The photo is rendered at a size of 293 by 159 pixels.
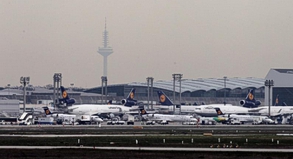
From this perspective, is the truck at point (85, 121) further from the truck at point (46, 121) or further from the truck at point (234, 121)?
the truck at point (234, 121)

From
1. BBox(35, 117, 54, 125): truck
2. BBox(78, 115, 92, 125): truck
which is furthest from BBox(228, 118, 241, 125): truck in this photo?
BBox(35, 117, 54, 125): truck

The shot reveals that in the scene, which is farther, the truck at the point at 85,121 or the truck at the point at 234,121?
the truck at the point at 234,121

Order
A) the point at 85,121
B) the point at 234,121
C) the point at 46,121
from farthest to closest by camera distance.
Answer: the point at 234,121 < the point at 85,121 < the point at 46,121

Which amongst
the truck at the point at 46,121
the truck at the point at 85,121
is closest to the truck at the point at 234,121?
the truck at the point at 85,121

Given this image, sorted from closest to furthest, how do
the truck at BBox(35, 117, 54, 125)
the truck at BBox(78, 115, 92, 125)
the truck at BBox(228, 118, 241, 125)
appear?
the truck at BBox(35, 117, 54, 125), the truck at BBox(78, 115, 92, 125), the truck at BBox(228, 118, 241, 125)

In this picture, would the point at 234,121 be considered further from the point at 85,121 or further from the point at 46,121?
the point at 46,121

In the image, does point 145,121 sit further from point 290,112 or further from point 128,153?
point 128,153

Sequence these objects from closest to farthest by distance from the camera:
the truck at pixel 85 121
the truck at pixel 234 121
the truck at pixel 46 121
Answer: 1. the truck at pixel 46 121
2. the truck at pixel 85 121
3. the truck at pixel 234 121

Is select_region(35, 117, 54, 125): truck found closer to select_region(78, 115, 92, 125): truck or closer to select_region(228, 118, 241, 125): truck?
select_region(78, 115, 92, 125): truck

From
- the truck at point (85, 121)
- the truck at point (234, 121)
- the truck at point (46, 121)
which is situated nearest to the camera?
the truck at point (46, 121)

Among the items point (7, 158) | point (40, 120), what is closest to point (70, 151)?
point (7, 158)

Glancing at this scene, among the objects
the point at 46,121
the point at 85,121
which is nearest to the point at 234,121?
the point at 85,121

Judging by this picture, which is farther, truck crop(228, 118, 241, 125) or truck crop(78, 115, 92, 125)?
truck crop(228, 118, 241, 125)

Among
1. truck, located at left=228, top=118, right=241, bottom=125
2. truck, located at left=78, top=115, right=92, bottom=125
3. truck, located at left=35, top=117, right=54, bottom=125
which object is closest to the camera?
truck, located at left=35, top=117, right=54, bottom=125
